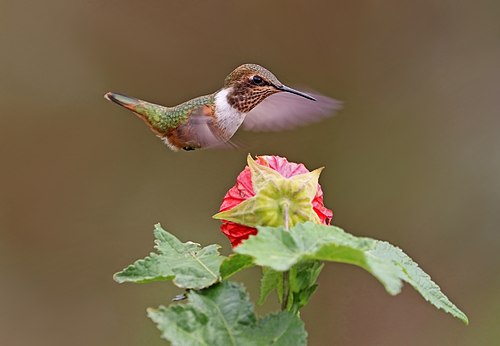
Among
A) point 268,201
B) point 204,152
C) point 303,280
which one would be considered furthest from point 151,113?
point 204,152

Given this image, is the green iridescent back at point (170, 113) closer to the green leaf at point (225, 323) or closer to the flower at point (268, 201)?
the flower at point (268, 201)

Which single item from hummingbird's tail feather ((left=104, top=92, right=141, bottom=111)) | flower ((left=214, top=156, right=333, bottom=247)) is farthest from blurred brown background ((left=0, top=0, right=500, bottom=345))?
flower ((left=214, top=156, right=333, bottom=247))

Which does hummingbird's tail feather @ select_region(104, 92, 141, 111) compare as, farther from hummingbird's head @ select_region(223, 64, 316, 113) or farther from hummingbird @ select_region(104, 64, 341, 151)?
hummingbird's head @ select_region(223, 64, 316, 113)

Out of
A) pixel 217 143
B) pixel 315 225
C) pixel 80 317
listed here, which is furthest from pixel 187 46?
pixel 315 225

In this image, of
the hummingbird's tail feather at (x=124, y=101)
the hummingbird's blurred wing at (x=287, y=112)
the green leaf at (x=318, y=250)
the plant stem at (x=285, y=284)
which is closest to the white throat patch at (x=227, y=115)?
the hummingbird's blurred wing at (x=287, y=112)

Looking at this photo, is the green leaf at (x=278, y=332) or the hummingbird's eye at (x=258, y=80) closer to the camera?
the green leaf at (x=278, y=332)
